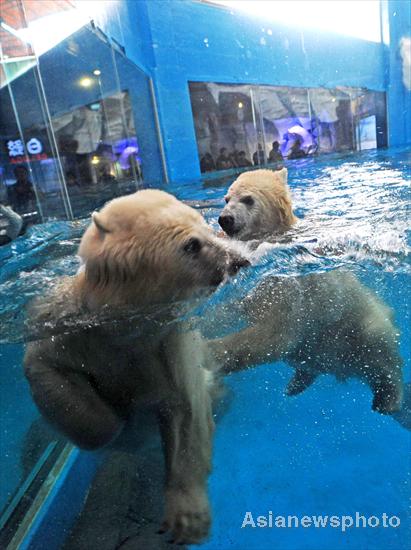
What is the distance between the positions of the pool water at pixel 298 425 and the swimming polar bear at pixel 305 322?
0.42 ft

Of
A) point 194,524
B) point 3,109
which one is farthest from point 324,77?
point 194,524

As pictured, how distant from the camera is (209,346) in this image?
3.05 m

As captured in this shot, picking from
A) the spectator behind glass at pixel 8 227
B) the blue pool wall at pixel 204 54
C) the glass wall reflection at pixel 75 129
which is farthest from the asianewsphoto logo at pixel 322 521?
the blue pool wall at pixel 204 54

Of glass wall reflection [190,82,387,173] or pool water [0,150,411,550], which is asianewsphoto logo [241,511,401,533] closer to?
pool water [0,150,411,550]

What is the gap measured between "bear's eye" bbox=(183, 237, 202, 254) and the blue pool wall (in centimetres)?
860

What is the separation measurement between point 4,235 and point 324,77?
15.6 metres

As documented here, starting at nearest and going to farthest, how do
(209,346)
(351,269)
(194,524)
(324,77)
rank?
1. (194,524)
2. (209,346)
3. (351,269)
4. (324,77)

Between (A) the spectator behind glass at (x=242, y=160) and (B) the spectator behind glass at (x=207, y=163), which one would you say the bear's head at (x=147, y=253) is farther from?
(A) the spectator behind glass at (x=242, y=160)

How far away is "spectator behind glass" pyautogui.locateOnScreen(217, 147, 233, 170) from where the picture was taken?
46.0ft

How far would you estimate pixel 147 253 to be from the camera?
2.24 metres

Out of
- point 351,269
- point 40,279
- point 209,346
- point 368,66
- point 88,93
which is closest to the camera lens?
point 209,346

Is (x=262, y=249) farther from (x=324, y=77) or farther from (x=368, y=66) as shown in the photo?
(x=368, y=66)

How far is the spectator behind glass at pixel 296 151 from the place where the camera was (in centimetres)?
1679

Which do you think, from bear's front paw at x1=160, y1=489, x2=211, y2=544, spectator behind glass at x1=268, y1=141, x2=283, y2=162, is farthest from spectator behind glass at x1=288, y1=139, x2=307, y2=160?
bear's front paw at x1=160, y1=489, x2=211, y2=544
